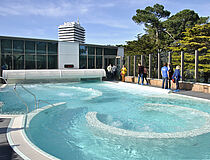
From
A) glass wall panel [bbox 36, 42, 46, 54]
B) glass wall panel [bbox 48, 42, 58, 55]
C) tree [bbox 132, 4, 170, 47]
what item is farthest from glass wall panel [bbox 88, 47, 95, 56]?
tree [bbox 132, 4, 170, 47]

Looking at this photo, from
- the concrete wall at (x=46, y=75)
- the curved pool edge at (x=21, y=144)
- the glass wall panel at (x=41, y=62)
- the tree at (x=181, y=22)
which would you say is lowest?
the curved pool edge at (x=21, y=144)

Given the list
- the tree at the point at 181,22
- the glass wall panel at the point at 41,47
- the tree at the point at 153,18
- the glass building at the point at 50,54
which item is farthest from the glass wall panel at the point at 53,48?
the tree at the point at 181,22

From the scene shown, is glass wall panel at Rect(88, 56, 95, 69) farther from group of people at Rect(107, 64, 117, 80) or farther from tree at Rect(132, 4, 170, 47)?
tree at Rect(132, 4, 170, 47)

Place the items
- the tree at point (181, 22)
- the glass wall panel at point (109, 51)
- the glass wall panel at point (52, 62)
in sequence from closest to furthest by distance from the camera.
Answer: the glass wall panel at point (52, 62) → the glass wall panel at point (109, 51) → the tree at point (181, 22)

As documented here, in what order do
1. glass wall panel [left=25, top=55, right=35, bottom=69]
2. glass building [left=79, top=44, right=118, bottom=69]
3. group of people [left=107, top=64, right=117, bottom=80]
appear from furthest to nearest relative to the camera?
glass building [left=79, top=44, right=118, bottom=69] < group of people [left=107, top=64, right=117, bottom=80] < glass wall panel [left=25, top=55, right=35, bottom=69]

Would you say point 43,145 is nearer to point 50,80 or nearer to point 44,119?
point 44,119

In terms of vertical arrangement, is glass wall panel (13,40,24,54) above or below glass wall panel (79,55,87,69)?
above

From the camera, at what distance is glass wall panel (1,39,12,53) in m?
18.5

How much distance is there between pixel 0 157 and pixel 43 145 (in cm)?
137

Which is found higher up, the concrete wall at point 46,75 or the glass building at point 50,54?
the glass building at point 50,54

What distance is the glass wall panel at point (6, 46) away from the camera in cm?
1853

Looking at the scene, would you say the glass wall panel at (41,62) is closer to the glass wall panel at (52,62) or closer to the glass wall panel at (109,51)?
the glass wall panel at (52,62)

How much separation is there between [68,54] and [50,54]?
1902 millimetres

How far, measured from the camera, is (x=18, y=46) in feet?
63.0
